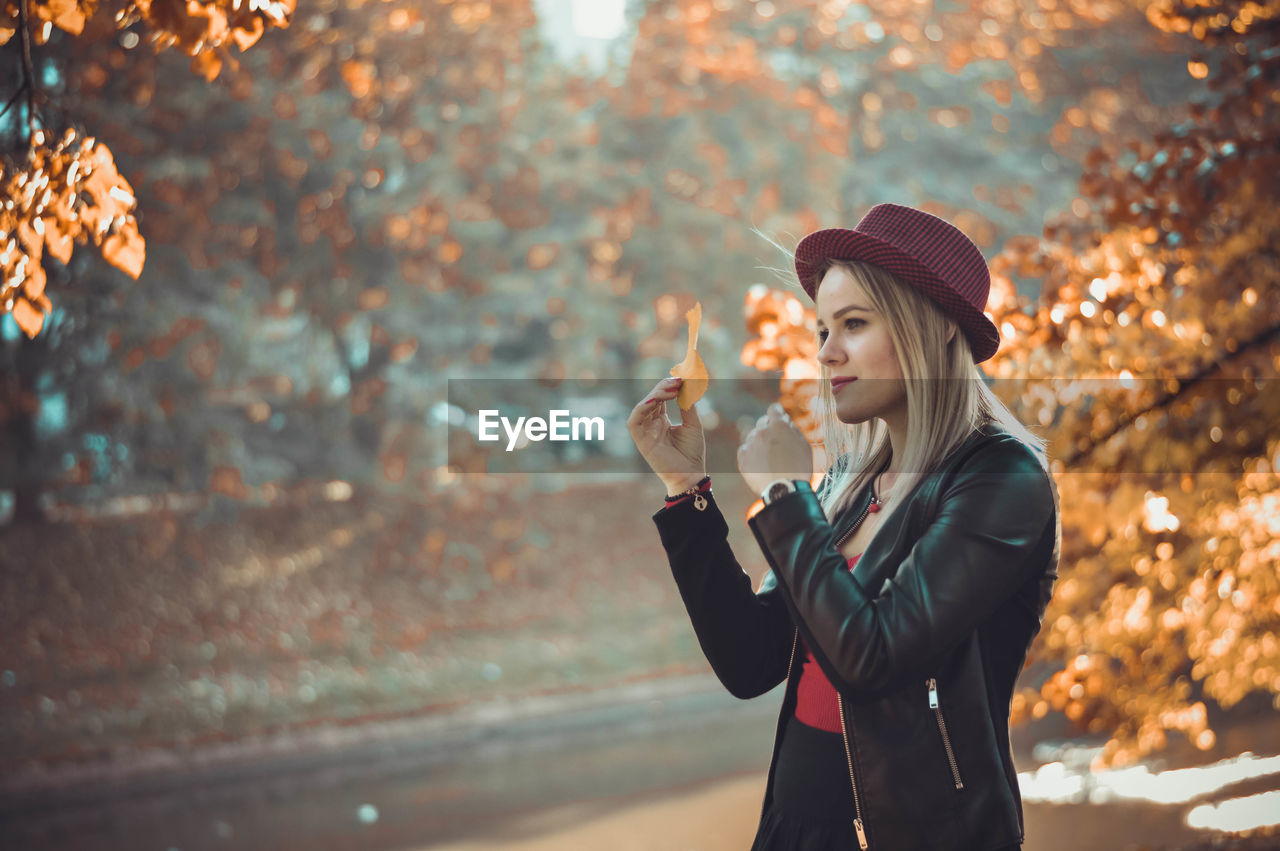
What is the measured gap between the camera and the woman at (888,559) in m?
1.42

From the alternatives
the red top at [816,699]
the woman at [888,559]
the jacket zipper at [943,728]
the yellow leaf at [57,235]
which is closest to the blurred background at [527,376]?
the yellow leaf at [57,235]

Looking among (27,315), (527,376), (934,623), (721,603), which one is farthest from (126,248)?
(527,376)

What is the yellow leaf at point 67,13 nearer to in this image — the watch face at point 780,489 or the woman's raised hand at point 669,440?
the woman's raised hand at point 669,440

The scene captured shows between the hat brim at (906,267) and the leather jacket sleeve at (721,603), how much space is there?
45cm

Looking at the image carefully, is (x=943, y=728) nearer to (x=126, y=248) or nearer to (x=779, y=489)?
(x=779, y=489)

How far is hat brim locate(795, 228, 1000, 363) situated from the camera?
61.6 inches

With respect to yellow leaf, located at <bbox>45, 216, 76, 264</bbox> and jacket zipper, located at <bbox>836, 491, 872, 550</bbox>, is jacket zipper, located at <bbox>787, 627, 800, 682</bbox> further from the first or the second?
yellow leaf, located at <bbox>45, 216, 76, 264</bbox>

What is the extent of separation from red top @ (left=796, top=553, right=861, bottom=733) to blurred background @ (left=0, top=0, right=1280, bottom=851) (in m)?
1.70

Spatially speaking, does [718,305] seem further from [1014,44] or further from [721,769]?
[721,769]

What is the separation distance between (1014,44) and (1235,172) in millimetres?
8899

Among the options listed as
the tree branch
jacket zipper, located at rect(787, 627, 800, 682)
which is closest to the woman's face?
jacket zipper, located at rect(787, 627, 800, 682)

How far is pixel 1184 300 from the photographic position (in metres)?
3.80

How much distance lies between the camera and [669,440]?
1.77 m

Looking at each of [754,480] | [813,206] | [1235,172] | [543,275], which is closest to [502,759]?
[543,275]
